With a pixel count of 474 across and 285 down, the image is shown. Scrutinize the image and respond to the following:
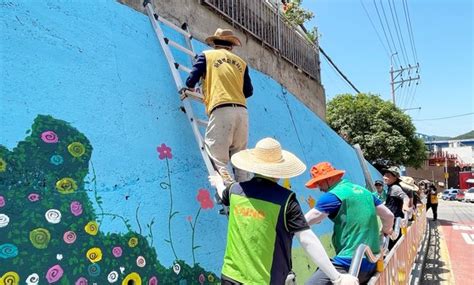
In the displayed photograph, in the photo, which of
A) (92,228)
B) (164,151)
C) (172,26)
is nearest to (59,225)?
(92,228)

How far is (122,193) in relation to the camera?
2672 mm

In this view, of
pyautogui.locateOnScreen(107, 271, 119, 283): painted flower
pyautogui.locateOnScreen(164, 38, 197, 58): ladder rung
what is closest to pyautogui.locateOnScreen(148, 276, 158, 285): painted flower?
pyautogui.locateOnScreen(107, 271, 119, 283): painted flower

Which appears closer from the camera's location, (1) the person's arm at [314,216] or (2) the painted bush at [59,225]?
(2) the painted bush at [59,225]

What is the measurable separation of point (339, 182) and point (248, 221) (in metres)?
1.28

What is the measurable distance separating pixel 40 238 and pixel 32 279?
0.22 meters

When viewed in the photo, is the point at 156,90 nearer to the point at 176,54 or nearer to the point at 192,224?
the point at 176,54

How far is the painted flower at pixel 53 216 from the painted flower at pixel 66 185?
13 centimetres

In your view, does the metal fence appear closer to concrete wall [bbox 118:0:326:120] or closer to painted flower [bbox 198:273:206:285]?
→ concrete wall [bbox 118:0:326:120]

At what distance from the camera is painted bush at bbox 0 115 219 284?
209cm

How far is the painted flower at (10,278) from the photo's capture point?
6.46ft

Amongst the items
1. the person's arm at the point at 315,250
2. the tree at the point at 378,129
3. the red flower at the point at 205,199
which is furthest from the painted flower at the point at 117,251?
the tree at the point at 378,129

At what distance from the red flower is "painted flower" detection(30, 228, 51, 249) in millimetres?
1326

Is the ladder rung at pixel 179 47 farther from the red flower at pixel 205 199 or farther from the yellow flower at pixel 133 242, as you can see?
the yellow flower at pixel 133 242

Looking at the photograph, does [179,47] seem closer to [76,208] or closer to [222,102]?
[222,102]
